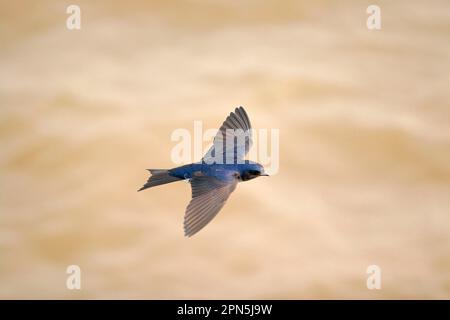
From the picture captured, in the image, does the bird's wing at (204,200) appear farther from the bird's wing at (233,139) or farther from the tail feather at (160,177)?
the bird's wing at (233,139)

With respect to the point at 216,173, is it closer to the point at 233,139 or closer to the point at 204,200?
the point at 204,200

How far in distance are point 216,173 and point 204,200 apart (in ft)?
0.60

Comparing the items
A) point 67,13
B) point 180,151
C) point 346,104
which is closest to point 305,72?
point 346,104

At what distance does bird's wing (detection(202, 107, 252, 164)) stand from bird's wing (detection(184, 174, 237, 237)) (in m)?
0.23

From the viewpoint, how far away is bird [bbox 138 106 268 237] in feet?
11.1

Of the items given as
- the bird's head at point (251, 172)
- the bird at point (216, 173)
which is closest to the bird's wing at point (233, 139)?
the bird at point (216, 173)

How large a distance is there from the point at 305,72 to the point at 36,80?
1.65 metres

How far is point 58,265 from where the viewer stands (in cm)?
467

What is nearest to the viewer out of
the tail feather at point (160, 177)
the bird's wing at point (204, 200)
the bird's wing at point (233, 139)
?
the bird's wing at point (204, 200)

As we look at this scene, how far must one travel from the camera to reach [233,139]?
3.86 m

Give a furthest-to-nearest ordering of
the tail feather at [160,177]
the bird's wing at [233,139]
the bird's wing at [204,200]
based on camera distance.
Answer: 1. the bird's wing at [233,139]
2. the tail feather at [160,177]
3. the bird's wing at [204,200]

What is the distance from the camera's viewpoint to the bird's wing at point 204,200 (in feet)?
10.9

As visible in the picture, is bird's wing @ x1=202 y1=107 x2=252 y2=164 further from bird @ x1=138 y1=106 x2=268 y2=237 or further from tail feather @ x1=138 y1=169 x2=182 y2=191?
tail feather @ x1=138 y1=169 x2=182 y2=191

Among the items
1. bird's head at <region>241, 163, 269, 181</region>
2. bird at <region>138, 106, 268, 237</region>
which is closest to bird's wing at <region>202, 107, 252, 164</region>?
bird at <region>138, 106, 268, 237</region>
